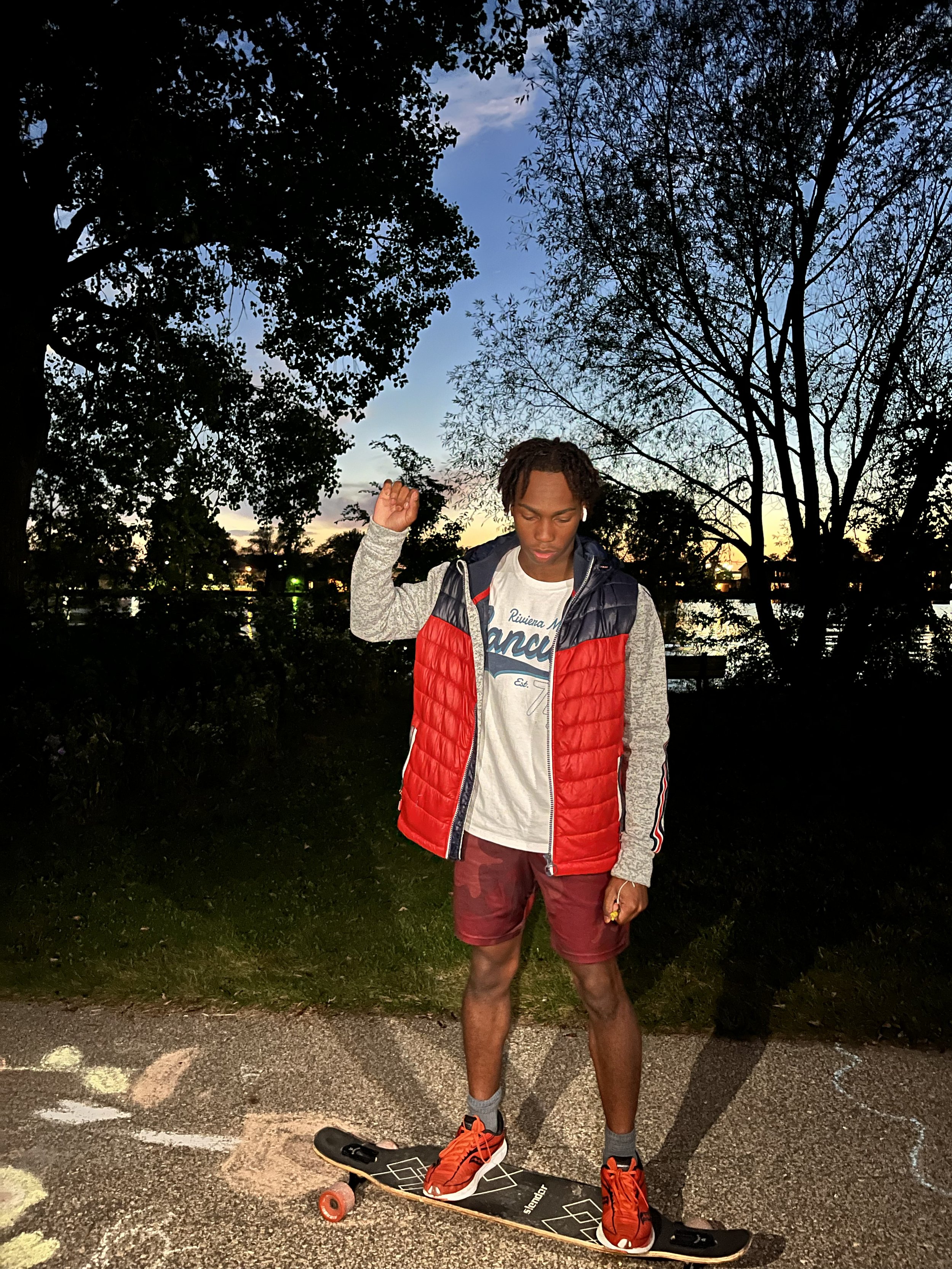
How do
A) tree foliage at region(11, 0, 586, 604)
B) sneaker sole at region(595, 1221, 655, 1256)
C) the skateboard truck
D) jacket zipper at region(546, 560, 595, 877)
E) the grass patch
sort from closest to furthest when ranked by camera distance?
sneaker sole at region(595, 1221, 655, 1256), jacket zipper at region(546, 560, 595, 877), the skateboard truck, the grass patch, tree foliage at region(11, 0, 586, 604)

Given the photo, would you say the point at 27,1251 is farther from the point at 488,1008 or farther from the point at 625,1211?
the point at 625,1211

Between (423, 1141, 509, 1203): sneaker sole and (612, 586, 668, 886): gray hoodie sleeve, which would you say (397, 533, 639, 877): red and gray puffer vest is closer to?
(612, 586, 668, 886): gray hoodie sleeve

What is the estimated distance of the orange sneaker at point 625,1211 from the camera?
2.68m

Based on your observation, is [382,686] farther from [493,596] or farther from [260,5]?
[493,596]

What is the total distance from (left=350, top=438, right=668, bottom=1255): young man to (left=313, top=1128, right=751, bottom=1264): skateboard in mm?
51

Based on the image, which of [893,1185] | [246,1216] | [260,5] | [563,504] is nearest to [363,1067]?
[246,1216]

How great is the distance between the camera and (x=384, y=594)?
295 centimetres

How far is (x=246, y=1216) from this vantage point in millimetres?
2893

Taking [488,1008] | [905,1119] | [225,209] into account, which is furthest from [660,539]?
[488,1008]

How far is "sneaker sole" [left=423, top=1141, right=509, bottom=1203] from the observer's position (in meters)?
2.87

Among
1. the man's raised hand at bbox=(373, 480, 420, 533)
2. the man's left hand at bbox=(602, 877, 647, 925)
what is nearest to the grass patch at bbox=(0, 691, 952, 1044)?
the man's left hand at bbox=(602, 877, 647, 925)

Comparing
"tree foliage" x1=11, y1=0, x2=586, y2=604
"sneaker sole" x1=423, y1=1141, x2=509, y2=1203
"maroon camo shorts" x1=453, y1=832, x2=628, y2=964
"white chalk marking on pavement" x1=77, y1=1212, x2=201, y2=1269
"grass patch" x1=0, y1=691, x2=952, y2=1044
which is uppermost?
"tree foliage" x1=11, y1=0, x2=586, y2=604

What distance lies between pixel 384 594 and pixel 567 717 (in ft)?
2.21

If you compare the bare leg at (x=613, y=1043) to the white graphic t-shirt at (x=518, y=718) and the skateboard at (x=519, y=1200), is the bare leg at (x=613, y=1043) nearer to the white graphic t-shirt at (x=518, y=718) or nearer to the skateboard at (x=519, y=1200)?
the skateboard at (x=519, y=1200)
